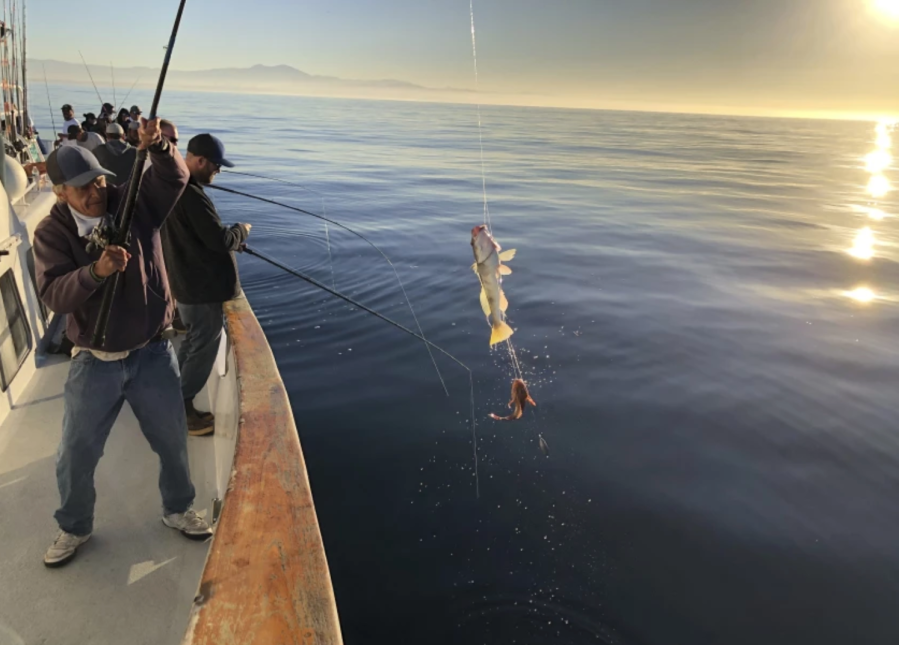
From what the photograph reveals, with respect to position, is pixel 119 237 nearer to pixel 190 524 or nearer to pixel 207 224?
pixel 207 224

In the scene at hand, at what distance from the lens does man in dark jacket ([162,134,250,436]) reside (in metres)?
4.12

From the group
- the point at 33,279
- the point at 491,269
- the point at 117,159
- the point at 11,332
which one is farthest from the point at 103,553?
the point at 117,159

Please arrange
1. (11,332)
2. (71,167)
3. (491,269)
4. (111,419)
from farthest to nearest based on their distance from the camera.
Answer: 1. (11,332)
2. (491,269)
3. (111,419)
4. (71,167)

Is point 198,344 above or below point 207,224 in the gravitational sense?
below

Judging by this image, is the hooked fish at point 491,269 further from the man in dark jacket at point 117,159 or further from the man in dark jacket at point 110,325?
the man in dark jacket at point 117,159

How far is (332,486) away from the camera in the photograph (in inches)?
200

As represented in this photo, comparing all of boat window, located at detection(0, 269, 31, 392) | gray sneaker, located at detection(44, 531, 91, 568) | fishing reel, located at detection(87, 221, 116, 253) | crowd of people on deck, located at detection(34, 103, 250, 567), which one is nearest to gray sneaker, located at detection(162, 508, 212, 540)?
crowd of people on deck, located at detection(34, 103, 250, 567)

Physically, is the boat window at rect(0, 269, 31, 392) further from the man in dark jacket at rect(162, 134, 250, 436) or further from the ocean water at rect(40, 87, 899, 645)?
the ocean water at rect(40, 87, 899, 645)

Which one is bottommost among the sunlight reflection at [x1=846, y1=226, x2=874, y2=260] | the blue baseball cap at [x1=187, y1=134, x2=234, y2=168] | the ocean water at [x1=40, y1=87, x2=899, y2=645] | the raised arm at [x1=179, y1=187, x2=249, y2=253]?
the ocean water at [x1=40, y1=87, x2=899, y2=645]

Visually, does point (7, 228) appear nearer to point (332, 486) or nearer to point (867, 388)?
point (332, 486)

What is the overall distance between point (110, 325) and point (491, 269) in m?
2.31

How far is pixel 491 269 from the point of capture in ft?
12.1

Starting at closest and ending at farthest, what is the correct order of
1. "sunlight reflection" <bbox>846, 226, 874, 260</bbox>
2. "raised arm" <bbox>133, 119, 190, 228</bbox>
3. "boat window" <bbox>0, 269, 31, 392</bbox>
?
"raised arm" <bbox>133, 119, 190, 228</bbox>, "boat window" <bbox>0, 269, 31, 392</bbox>, "sunlight reflection" <bbox>846, 226, 874, 260</bbox>

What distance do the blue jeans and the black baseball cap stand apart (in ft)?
2.99
